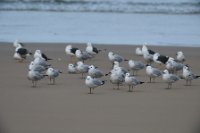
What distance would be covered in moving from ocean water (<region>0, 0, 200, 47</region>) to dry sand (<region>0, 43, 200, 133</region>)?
24.6 feet

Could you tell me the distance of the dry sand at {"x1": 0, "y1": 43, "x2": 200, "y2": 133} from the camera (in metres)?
9.98

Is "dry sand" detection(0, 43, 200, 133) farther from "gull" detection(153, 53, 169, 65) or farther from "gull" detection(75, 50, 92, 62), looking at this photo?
"gull" detection(75, 50, 92, 62)

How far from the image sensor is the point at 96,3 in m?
37.8

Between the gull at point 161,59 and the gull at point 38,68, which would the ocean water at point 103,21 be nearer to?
the gull at point 161,59

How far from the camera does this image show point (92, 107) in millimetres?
11664

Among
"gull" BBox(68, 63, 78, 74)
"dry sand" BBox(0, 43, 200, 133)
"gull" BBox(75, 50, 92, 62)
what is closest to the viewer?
"dry sand" BBox(0, 43, 200, 133)

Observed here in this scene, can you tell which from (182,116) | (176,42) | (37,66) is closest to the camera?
(182,116)

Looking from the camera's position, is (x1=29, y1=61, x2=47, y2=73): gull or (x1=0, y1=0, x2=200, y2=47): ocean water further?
(x1=0, y1=0, x2=200, y2=47): ocean water

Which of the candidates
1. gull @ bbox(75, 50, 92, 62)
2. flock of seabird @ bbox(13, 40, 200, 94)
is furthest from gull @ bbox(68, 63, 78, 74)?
gull @ bbox(75, 50, 92, 62)

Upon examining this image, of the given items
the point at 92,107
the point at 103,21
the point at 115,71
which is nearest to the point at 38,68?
the point at 115,71

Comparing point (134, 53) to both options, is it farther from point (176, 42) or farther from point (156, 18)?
point (156, 18)

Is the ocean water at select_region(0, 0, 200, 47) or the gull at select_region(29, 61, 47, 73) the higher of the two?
the ocean water at select_region(0, 0, 200, 47)

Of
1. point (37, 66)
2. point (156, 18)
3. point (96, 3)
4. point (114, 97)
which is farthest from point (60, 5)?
point (114, 97)

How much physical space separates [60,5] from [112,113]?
1068 inches
